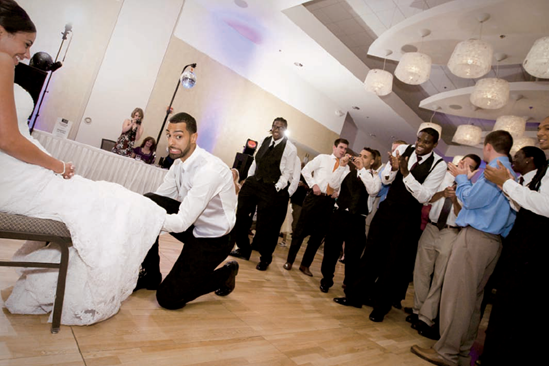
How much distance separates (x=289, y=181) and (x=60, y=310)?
2660mm

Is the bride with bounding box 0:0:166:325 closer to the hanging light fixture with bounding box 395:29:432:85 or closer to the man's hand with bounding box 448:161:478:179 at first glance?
the man's hand with bounding box 448:161:478:179

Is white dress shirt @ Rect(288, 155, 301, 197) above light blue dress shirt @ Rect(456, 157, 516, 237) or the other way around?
the other way around

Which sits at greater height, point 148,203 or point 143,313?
point 148,203

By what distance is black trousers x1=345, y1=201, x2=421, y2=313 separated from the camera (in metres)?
2.65

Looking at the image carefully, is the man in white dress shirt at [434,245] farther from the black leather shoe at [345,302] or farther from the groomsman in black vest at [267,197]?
the groomsman in black vest at [267,197]

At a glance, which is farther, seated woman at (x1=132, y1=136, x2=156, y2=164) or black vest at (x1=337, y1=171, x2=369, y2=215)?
seated woman at (x1=132, y1=136, x2=156, y2=164)

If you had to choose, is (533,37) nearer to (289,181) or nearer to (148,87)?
(289,181)

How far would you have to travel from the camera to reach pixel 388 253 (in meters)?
2.71

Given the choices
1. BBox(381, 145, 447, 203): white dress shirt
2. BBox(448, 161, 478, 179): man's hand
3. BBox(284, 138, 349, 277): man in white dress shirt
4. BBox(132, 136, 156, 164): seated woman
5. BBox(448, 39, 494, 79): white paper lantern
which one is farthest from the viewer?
BBox(132, 136, 156, 164): seated woman

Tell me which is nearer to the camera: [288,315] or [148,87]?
[288,315]

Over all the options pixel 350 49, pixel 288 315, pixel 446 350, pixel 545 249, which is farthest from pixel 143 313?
pixel 350 49

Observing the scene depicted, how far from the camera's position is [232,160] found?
7578 mm

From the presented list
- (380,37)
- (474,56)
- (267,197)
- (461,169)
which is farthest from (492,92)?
(267,197)

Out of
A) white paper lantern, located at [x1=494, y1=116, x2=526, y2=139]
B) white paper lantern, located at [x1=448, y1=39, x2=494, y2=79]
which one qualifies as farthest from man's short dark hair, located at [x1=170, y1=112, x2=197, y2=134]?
white paper lantern, located at [x1=494, y1=116, x2=526, y2=139]
